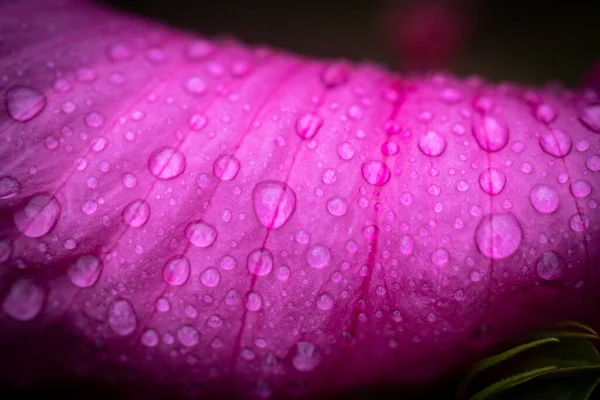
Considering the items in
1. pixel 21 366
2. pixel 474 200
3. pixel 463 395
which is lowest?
pixel 21 366

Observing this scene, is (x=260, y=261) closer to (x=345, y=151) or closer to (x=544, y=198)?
(x=345, y=151)

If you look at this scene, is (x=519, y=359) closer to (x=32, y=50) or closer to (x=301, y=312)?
(x=301, y=312)

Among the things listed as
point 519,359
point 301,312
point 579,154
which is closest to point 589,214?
point 579,154

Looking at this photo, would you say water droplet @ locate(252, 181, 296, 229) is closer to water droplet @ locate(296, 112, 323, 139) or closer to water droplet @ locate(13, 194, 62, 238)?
water droplet @ locate(296, 112, 323, 139)

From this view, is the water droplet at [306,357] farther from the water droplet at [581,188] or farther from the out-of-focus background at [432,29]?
the out-of-focus background at [432,29]

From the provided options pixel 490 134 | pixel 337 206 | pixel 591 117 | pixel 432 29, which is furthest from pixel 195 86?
pixel 432 29

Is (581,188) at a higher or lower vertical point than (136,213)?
higher

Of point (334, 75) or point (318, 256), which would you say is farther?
point (334, 75)
